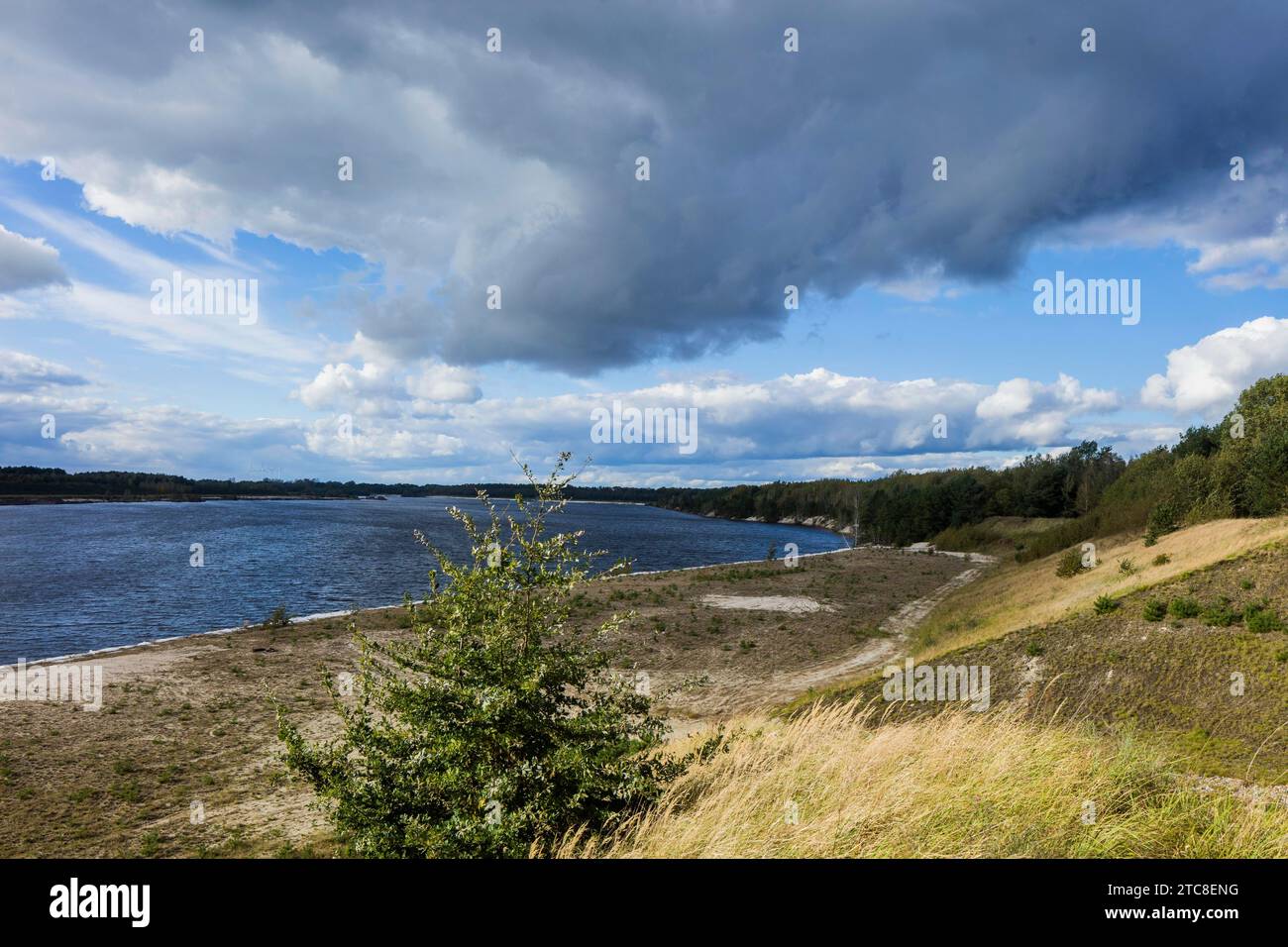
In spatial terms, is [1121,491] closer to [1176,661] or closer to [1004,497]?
[1004,497]

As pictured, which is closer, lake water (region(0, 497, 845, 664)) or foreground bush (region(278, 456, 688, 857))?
foreground bush (region(278, 456, 688, 857))

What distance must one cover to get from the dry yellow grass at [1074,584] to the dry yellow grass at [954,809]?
1724 centimetres

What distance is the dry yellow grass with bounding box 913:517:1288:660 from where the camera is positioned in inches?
1000

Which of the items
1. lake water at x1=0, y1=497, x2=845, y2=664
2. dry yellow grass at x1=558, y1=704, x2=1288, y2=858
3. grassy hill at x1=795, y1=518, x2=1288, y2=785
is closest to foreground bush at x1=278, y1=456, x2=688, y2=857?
dry yellow grass at x1=558, y1=704, x2=1288, y2=858

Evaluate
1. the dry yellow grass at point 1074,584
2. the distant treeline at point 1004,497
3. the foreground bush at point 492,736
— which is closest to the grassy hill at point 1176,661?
the dry yellow grass at point 1074,584

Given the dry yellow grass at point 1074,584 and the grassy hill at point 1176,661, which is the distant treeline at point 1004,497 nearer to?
the dry yellow grass at point 1074,584

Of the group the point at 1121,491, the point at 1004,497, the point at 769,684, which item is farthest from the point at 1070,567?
the point at 1004,497

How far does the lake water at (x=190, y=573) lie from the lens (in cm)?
3831

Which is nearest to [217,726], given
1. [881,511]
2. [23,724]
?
[23,724]

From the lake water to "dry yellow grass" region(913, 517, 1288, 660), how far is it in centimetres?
2005

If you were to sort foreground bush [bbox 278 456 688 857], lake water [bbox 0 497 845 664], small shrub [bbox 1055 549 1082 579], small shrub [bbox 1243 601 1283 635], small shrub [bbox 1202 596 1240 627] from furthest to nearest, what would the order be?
lake water [bbox 0 497 845 664] → small shrub [bbox 1055 549 1082 579] → small shrub [bbox 1202 596 1240 627] → small shrub [bbox 1243 601 1283 635] → foreground bush [bbox 278 456 688 857]

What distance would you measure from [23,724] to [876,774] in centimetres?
2477

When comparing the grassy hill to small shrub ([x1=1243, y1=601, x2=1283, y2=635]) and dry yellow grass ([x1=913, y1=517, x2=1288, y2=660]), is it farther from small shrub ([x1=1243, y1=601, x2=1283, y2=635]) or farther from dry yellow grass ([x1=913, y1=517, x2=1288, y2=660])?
dry yellow grass ([x1=913, y1=517, x2=1288, y2=660])
